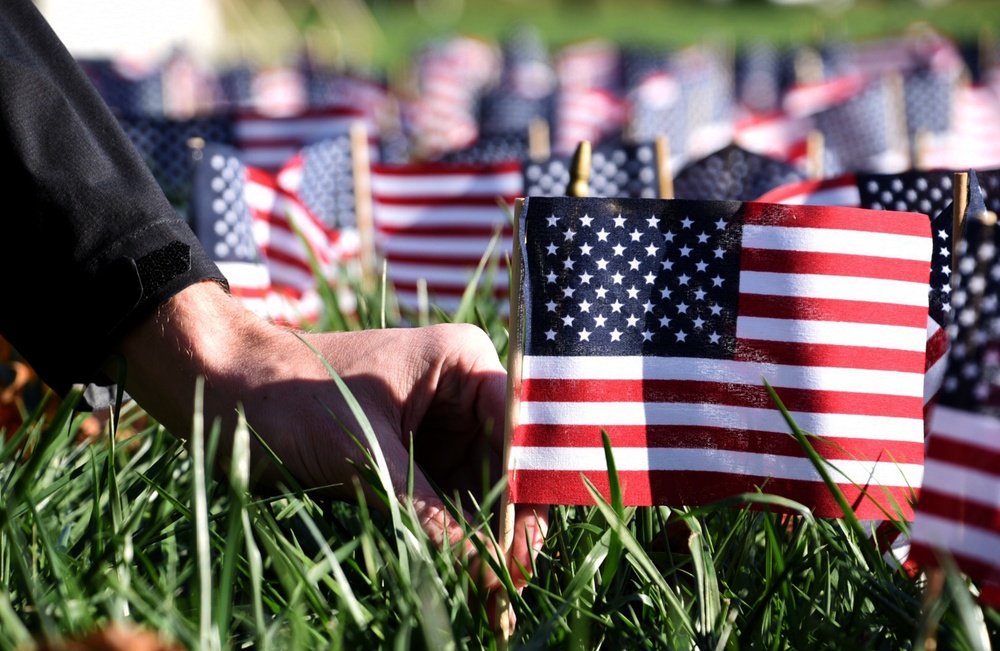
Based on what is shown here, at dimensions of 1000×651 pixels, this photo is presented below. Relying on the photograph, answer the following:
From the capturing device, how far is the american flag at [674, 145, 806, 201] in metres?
3.96

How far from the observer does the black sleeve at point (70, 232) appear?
1.87 meters

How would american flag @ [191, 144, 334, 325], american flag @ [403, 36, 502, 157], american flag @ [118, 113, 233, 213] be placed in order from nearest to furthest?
american flag @ [191, 144, 334, 325] → american flag @ [118, 113, 233, 213] → american flag @ [403, 36, 502, 157]

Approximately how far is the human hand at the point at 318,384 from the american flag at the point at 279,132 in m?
4.43

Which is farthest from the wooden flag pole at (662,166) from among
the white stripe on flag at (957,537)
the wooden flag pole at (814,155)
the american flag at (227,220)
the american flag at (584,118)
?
the american flag at (584,118)

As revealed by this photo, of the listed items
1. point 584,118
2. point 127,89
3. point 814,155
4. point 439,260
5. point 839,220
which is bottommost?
point 439,260

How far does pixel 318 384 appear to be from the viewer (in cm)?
185

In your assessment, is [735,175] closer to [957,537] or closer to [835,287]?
[835,287]

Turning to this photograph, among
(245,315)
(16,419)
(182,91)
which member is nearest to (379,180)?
(16,419)

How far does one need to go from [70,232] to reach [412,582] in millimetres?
909

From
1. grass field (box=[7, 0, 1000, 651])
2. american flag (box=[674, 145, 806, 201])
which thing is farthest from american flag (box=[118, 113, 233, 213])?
grass field (box=[7, 0, 1000, 651])

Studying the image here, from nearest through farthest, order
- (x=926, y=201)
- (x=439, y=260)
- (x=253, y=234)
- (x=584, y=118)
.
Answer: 1. (x=926, y=201)
2. (x=253, y=234)
3. (x=439, y=260)
4. (x=584, y=118)

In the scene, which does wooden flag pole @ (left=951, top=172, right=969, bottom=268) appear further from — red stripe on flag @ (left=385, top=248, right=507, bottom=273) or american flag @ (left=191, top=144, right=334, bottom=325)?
red stripe on flag @ (left=385, top=248, right=507, bottom=273)

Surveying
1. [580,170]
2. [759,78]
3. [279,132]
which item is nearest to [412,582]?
[580,170]

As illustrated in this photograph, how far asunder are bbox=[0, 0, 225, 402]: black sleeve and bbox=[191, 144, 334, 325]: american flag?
1.15 meters
